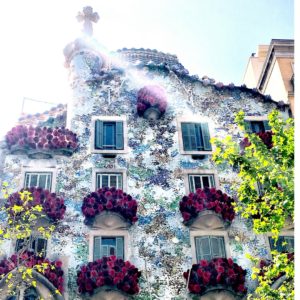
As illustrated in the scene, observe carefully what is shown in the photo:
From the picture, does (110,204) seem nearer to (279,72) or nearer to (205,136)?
(205,136)

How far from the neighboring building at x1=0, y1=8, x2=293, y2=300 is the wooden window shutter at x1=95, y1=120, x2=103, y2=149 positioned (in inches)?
1.8

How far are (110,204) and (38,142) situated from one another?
456 cm

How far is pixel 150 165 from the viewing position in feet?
65.3

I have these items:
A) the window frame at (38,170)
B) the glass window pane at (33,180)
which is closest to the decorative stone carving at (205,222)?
the window frame at (38,170)

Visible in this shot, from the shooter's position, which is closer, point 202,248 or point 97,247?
point 97,247

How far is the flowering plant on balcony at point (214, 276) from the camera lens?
1638 cm

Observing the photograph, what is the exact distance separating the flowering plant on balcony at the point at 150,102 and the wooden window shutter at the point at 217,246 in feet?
21.7

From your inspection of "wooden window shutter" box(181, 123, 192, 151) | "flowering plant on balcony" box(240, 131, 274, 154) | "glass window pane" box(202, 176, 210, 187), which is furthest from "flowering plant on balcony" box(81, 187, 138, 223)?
"flowering plant on balcony" box(240, 131, 274, 154)

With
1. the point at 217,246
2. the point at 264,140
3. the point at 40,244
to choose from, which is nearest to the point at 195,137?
the point at 264,140

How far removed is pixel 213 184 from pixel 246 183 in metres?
5.37

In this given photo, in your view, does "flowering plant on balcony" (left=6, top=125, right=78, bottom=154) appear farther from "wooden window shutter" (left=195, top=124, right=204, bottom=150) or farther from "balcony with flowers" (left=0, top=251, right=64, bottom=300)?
"wooden window shutter" (left=195, top=124, right=204, bottom=150)

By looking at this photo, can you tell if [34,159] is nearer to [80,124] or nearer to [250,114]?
[80,124]

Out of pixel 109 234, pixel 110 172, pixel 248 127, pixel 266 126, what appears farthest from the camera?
pixel 266 126

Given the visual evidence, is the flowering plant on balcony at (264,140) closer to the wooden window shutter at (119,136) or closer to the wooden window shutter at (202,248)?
the wooden window shutter at (202,248)
